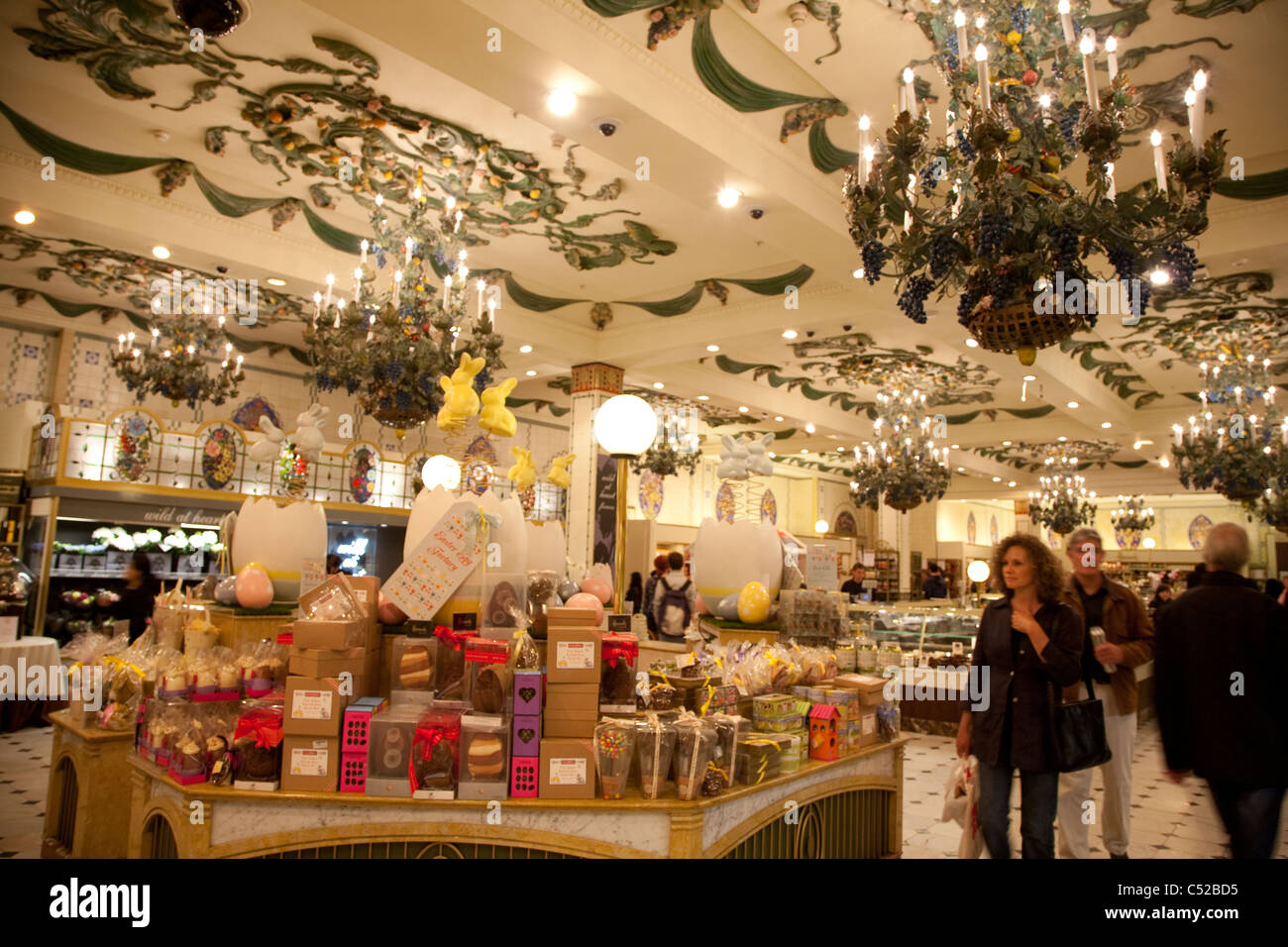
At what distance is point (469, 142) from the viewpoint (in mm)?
5961

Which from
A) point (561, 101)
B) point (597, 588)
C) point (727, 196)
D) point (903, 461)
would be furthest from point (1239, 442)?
point (561, 101)

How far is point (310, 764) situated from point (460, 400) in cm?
165

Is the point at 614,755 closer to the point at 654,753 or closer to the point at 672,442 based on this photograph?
the point at 654,753

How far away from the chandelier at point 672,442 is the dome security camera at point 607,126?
7953mm

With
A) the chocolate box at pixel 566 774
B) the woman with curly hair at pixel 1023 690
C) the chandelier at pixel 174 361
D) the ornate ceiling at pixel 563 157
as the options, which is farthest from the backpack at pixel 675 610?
the chandelier at pixel 174 361

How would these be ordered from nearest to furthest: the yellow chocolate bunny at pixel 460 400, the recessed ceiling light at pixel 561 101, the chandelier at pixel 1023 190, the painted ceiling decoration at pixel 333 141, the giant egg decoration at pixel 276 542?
the chandelier at pixel 1023 190, the yellow chocolate bunny at pixel 460 400, the giant egg decoration at pixel 276 542, the recessed ceiling light at pixel 561 101, the painted ceiling decoration at pixel 333 141

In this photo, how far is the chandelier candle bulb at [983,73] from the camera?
2750 millimetres

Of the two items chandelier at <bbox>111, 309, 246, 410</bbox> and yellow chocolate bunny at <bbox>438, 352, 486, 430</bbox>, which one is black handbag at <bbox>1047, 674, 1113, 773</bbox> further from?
chandelier at <bbox>111, 309, 246, 410</bbox>

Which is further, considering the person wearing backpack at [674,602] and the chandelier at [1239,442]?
the chandelier at [1239,442]

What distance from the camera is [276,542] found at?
402cm

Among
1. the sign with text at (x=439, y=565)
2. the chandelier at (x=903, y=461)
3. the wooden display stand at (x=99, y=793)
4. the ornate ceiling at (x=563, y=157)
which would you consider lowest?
the wooden display stand at (x=99, y=793)

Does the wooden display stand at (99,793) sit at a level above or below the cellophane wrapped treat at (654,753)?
below

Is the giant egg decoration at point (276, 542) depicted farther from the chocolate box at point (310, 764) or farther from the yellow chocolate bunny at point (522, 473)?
the chocolate box at point (310, 764)
